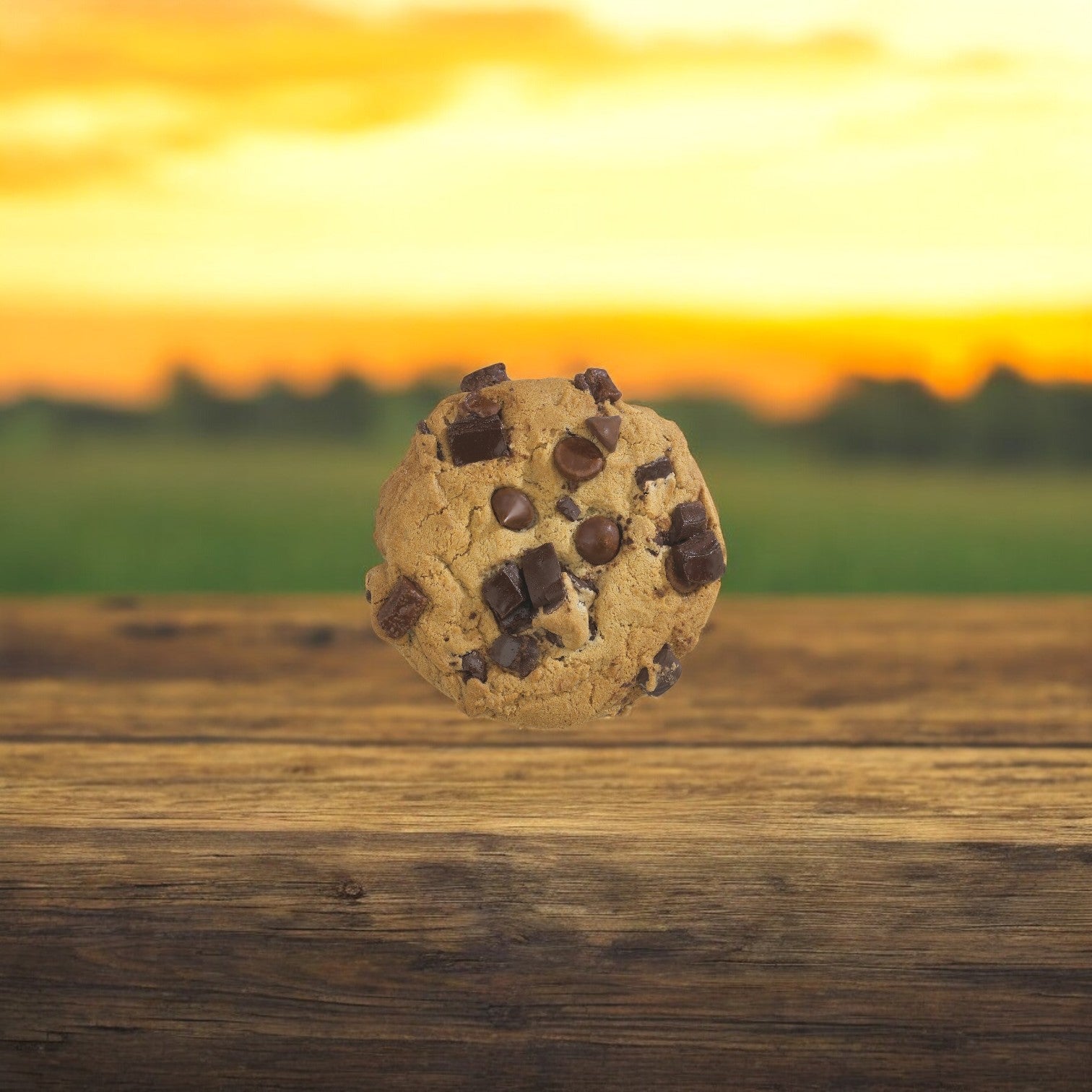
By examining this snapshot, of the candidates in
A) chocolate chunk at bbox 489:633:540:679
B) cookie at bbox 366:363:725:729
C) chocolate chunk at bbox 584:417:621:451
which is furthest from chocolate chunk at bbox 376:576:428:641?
chocolate chunk at bbox 584:417:621:451

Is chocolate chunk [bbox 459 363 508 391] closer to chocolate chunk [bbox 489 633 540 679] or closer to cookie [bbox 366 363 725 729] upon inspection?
cookie [bbox 366 363 725 729]

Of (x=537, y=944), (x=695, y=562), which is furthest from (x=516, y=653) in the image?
(x=537, y=944)

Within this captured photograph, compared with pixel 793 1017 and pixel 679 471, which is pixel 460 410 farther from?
pixel 793 1017

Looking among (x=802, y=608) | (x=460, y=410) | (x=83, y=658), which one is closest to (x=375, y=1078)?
(x=460, y=410)

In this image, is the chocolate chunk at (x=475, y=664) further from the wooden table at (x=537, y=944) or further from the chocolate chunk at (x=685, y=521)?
the chocolate chunk at (x=685, y=521)

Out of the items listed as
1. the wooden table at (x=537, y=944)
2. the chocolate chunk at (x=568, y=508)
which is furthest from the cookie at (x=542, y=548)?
the wooden table at (x=537, y=944)

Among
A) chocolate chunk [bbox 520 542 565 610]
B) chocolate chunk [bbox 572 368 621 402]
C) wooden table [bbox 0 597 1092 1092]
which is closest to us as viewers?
wooden table [bbox 0 597 1092 1092]
